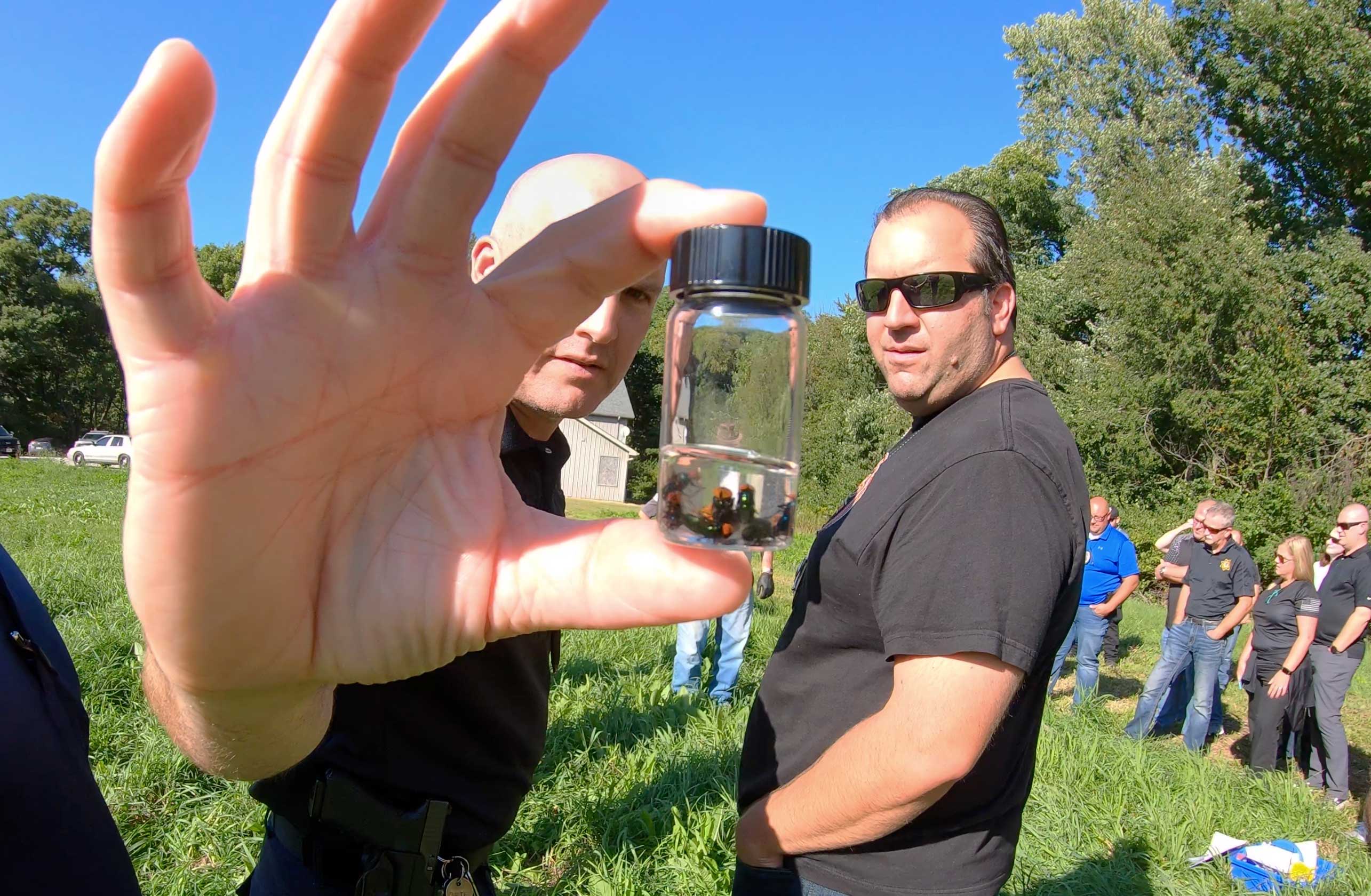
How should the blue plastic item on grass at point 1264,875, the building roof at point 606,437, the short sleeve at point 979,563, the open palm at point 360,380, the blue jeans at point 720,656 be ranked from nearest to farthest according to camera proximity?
1. the open palm at point 360,380
2. the short sleeve at point 979,563
3. the blue plastic item on grass at point 1264,875
4. the blue jeans at point 720,656
5. the building roof at point 606,437

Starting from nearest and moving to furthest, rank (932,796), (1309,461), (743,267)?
(743,267) < (932,796) < (1309,461)

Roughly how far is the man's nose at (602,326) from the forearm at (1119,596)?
27.8ft

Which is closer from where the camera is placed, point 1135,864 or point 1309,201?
point 1135,864

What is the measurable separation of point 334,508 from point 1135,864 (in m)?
4.92

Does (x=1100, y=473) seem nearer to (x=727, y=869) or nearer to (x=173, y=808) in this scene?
(x=727, y=869)

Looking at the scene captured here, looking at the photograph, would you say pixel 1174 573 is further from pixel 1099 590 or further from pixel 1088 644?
pixel 1088 644

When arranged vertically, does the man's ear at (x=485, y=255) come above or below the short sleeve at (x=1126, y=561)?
above

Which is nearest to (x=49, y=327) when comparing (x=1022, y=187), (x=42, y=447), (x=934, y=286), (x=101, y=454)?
(x=42, y=447)

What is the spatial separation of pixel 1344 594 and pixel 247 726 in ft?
→ 29.2

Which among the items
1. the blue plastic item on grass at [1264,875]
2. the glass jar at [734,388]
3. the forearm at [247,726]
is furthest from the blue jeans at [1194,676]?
the forearm at [247,726]

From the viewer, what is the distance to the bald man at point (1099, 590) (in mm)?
8609

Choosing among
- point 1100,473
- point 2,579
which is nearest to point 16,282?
point 1100,473

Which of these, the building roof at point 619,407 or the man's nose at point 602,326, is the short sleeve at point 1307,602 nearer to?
the man's nose at point 602,326

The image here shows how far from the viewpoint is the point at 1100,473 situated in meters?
21.1
